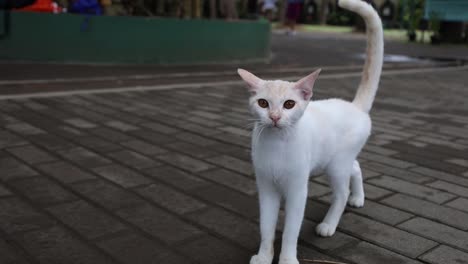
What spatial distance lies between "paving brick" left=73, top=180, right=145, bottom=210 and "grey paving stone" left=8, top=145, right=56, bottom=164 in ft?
2.11

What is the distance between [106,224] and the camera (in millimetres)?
2807

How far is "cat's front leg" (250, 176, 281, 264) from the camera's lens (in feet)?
7.80

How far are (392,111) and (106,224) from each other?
466 cm

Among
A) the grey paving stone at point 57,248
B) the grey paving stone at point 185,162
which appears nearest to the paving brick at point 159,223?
the grey paving stone at point 57,248

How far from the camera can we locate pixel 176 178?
361 cm

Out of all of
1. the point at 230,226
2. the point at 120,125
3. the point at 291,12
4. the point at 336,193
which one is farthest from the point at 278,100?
the point at 291,12

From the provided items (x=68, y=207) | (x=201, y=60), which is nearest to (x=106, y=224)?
(x=68, y=207)

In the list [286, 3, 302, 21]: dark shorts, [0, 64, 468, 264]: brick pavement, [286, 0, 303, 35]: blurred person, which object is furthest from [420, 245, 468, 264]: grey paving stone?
[286, 3, 302, 21]: dark shorts

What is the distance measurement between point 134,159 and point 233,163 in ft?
2.69

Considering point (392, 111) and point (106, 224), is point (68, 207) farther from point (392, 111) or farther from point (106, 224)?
point (392, 111)

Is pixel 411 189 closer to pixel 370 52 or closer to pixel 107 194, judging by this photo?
pixel 370 52

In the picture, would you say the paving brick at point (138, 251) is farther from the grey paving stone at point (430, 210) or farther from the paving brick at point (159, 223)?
the grey paving stone at point (430, 210)

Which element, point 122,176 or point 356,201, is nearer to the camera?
point 356,201

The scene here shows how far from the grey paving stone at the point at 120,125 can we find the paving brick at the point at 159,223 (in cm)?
200
